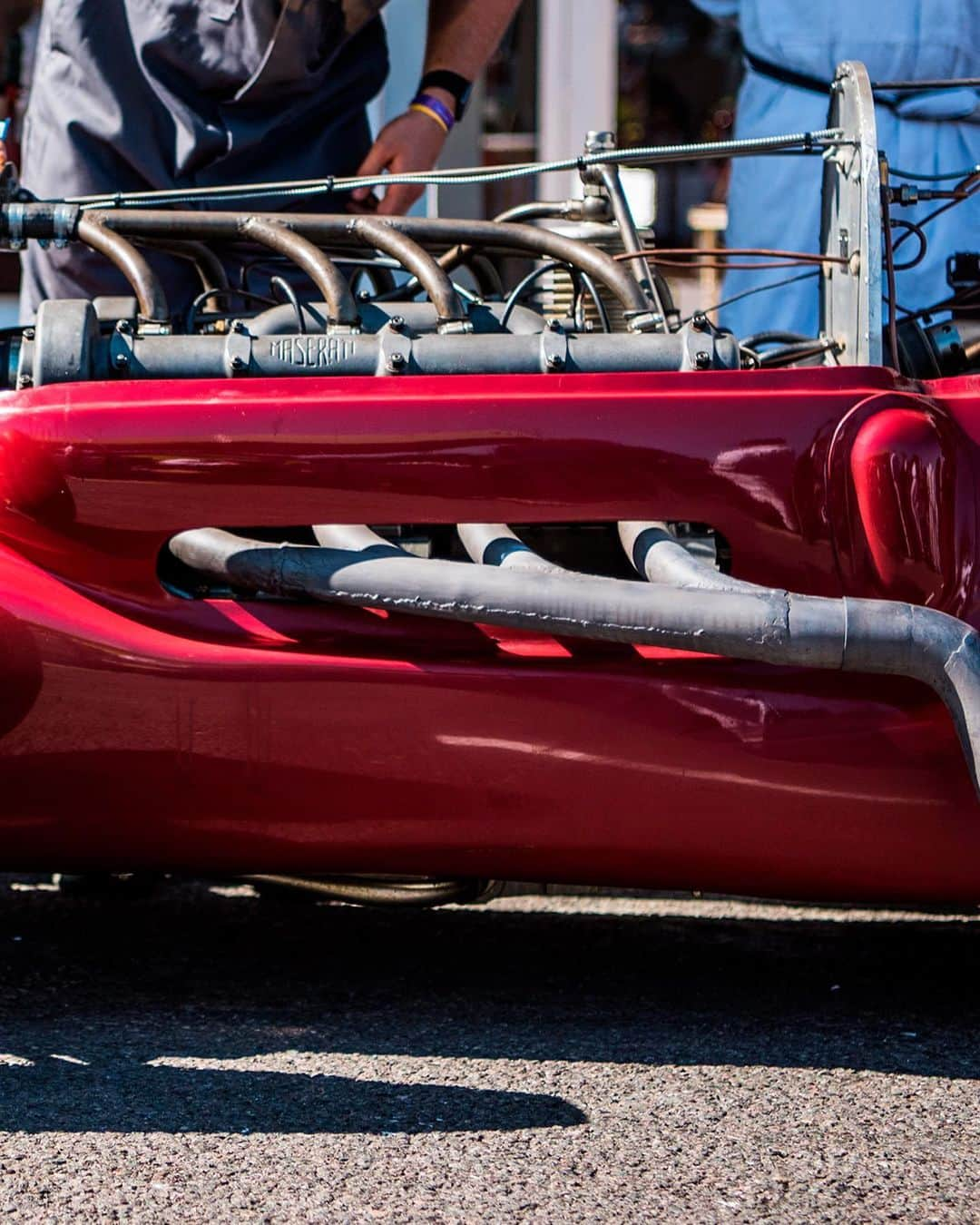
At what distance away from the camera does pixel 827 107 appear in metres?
4.54

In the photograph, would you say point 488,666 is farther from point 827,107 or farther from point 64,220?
point 827,107

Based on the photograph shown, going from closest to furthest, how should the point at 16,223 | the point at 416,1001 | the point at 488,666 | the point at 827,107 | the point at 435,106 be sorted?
the point at 488,666, the point at 416,1001, the point at 16,223, the point at 435,106, the point at 827,107

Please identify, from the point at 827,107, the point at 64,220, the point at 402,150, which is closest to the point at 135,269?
the point at 64,220

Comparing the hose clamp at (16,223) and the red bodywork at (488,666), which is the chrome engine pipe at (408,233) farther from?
the red bodywork at (488,666)

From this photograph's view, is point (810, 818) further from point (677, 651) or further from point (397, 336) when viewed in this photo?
point (397, 336)

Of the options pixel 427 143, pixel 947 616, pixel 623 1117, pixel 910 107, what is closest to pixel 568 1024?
pixel 623 1117

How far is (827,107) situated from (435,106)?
1.24 meters

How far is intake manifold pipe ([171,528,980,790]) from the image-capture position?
2160 millimetres

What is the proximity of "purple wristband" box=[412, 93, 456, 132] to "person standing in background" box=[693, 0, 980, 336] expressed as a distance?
1304mm

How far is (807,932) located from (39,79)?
242cm

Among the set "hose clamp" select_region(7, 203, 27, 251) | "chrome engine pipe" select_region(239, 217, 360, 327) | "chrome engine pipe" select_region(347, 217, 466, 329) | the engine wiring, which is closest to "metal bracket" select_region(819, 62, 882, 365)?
the engine wiring

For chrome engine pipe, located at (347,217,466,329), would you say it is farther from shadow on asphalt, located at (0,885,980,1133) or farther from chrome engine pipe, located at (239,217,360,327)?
shadow on asphalt, located at (0,885,980,1133)

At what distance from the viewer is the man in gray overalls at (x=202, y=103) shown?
11.8 feet

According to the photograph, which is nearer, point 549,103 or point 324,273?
point 324,273
